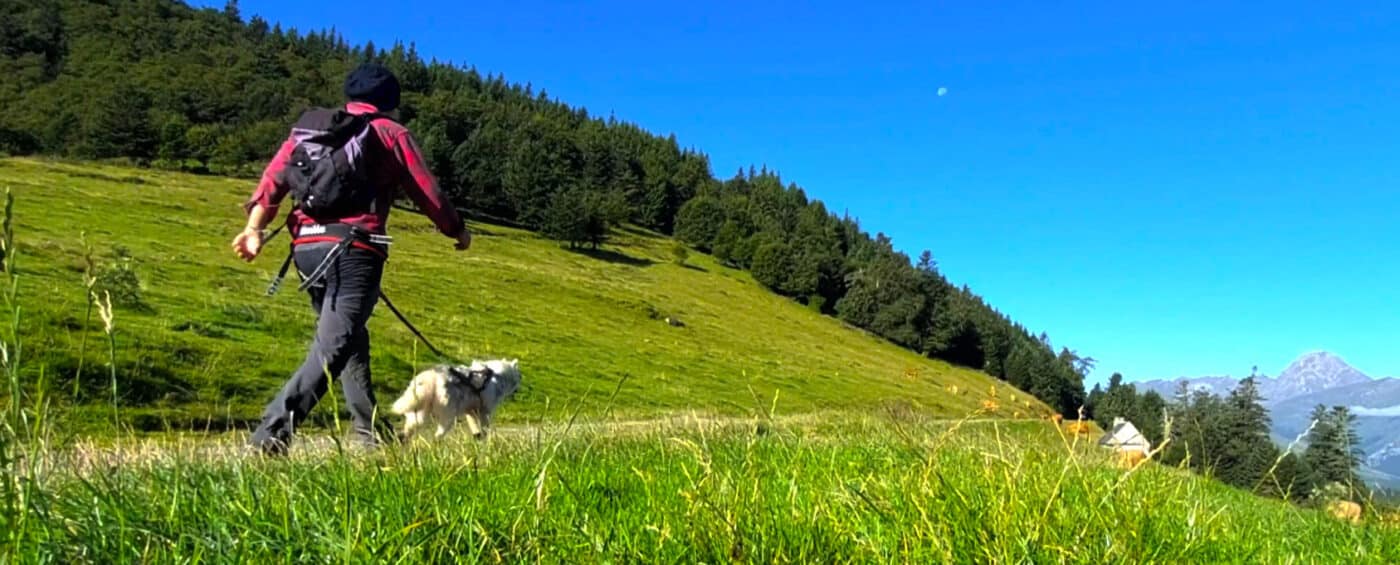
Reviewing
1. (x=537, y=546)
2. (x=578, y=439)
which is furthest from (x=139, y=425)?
(x=537, y=546)

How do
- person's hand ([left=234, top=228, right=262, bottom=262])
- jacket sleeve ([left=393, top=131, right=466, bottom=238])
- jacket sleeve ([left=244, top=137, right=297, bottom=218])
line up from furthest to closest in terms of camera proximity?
jacket sleeve ([left=393, top=131, right=466, bottom=238])
jacket sleeve ([left=244, top=137, right=297, bottom=218])
person's hand ([left=234, top=228, right=262, bottom=262])

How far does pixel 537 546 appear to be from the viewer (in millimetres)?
1836

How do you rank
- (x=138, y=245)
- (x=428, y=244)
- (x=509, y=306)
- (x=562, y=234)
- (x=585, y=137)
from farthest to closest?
(x=585, y=137), (x=562, y=234), (x=428, y=244), (x=509, y=306), (x=138, y=245)

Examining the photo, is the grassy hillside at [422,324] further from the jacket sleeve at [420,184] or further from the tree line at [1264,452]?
the jacket sleeve at [420,184]

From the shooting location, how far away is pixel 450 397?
7.26 metres

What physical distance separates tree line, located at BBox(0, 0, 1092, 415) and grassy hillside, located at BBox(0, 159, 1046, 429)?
10.5 meters

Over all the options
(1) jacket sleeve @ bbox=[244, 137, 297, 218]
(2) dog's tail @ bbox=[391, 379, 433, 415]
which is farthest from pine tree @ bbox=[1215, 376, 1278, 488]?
(2) dog's tail @ bbox=[391, 379, 433, 415]

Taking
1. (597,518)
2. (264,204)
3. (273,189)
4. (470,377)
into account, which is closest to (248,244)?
(264,204)

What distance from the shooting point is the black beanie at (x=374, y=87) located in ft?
16.0

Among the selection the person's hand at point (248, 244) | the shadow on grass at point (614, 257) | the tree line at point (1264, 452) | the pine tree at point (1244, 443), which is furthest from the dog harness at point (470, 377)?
the shadow on grass at point (614, 257)

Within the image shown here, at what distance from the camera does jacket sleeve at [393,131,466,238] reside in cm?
466

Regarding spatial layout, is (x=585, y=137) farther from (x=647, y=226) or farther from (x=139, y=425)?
(x=139, y=425)

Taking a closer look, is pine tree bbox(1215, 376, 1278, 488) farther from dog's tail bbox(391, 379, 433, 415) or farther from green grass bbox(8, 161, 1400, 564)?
dog's tail bbox(391, 379, 433, 415)

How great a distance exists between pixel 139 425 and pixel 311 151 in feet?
28.6
